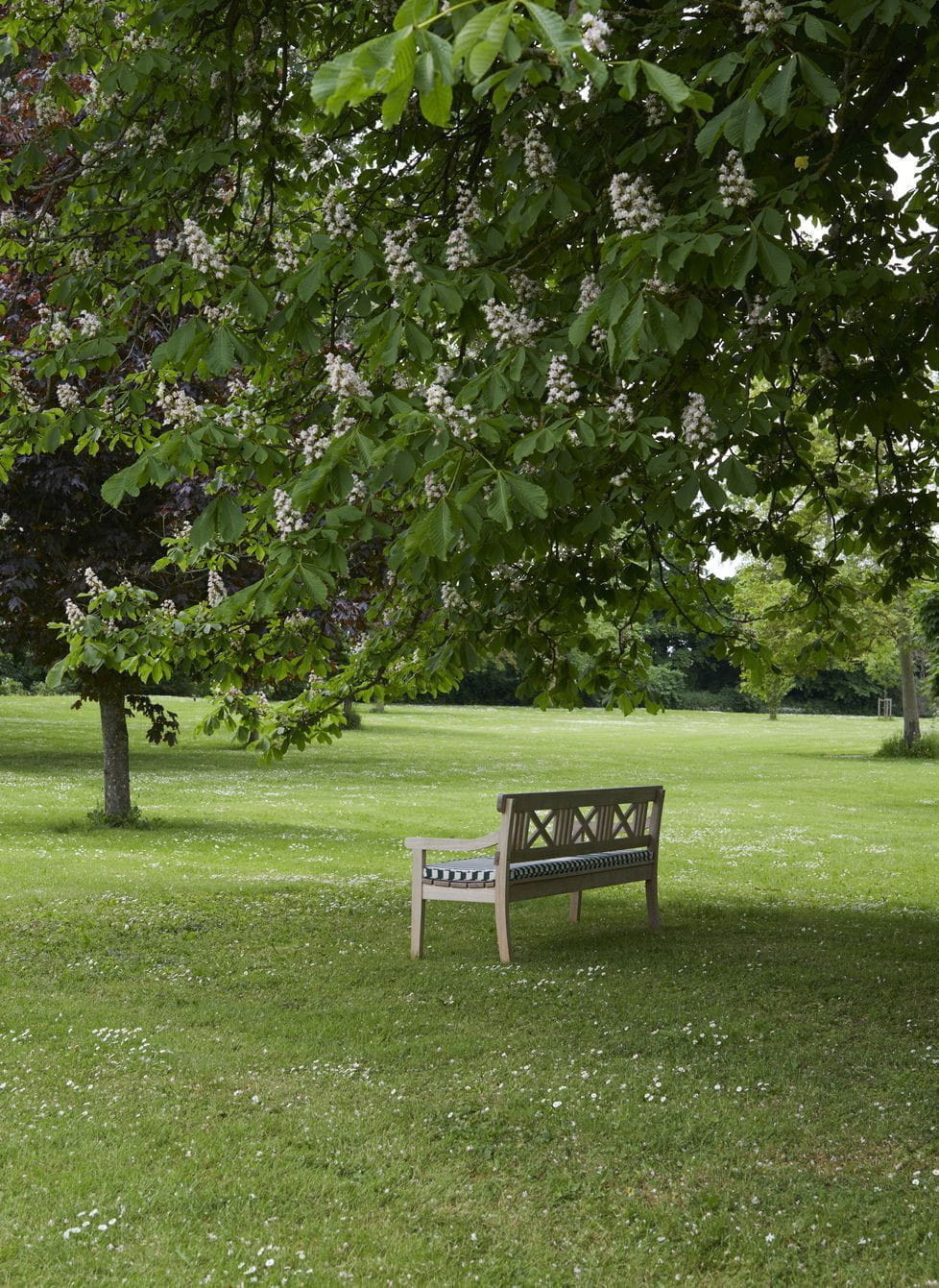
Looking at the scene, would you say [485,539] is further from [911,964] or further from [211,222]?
[911,964]

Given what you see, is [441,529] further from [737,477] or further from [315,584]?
[737,477]

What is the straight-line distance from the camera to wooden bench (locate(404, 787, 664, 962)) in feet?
29.5

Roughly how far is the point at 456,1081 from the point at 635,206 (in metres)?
4.14

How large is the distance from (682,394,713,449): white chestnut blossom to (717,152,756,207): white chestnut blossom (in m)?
0.84

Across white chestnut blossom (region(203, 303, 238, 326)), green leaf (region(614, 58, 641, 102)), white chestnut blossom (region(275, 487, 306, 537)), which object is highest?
white chestnut blossom (region(203, 303, 238, 326))

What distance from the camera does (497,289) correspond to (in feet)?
18.0

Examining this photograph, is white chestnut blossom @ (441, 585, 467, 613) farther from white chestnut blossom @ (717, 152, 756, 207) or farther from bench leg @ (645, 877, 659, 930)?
white chestnut blossom @ (717, 152, 756, 207)

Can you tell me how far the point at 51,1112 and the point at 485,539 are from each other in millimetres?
3318

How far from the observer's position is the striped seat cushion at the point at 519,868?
909 centimetres

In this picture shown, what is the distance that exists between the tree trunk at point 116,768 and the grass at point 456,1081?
10.2 feet

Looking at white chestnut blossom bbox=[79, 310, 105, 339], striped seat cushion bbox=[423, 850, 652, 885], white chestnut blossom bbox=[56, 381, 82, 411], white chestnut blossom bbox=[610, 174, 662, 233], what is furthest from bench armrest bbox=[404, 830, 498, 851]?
white chestnut blossom bbox=[610, 174, 662, 233]

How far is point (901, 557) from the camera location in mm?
10148

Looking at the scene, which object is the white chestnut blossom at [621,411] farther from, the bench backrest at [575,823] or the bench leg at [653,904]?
the bench leg at [653,904]

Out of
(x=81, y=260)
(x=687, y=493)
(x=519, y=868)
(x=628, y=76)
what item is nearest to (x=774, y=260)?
(x=687, y=493)
